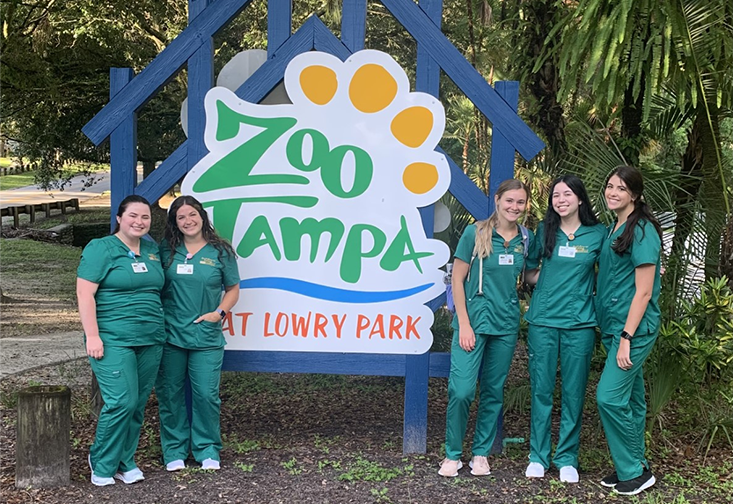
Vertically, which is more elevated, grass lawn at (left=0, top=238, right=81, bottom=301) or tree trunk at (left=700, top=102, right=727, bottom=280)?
tree trunk at (left=700, top=102, right=727, bottom=280)

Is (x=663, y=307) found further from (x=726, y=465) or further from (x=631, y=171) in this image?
(x=631, y=171)

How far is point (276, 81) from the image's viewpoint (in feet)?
15.0

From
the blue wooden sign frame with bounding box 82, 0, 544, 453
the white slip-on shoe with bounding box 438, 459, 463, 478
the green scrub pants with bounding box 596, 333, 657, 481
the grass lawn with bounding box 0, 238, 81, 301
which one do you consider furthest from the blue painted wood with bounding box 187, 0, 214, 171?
the grass lawn with bounding box 0, 238, 81, 301

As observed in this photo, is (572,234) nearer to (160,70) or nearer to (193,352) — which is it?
(193,352)

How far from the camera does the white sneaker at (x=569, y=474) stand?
4230 millimetres

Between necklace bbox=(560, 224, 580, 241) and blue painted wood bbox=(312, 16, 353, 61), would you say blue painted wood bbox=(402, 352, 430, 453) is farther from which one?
blue painted wood bbox=(312, 16, 353, 61)

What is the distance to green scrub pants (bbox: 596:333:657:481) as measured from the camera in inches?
157

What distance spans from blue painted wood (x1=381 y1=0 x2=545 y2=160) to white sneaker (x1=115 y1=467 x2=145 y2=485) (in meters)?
2.84

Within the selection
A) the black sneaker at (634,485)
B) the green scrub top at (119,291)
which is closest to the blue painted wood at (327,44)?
the green scrub top at (119,291)

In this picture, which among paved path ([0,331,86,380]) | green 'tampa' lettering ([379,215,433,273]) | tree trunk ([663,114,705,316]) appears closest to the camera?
green 'tampa' lettering ([379,215,433,273])

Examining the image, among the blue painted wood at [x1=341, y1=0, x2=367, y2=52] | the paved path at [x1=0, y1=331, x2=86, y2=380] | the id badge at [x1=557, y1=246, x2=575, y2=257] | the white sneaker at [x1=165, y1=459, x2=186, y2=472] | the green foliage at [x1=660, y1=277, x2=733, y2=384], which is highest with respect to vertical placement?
the blue painted wood at [x1=341, y1=0, x2=367, y2=52]

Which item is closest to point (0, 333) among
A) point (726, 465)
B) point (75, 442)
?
point (75, 442)

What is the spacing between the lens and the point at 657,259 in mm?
3902

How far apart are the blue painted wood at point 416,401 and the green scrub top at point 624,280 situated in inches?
44.5
